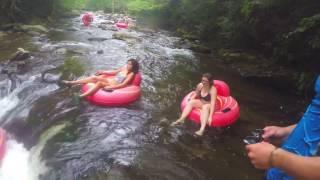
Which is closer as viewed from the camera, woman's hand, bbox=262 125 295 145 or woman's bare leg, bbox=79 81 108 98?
woman's hand, bbox=262 125 295 145

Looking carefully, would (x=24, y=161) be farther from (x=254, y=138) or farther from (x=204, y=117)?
(x=254, y=138)

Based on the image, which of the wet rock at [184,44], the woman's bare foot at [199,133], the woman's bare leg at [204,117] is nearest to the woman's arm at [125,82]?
the woman's bare leg at [204,117]

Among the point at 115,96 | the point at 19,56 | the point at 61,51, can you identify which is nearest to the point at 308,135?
the point at 115,96

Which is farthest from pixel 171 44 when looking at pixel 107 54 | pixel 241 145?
pixel 241 145

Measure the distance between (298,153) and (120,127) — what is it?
17.0ft

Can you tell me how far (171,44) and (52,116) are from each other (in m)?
10.1

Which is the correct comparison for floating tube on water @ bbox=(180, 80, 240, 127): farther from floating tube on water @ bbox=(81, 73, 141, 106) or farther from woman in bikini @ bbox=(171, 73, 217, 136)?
floating tube on water @ bbox=(81, 73, 141, 106)

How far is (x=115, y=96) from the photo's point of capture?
24.8ft

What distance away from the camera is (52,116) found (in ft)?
22.7

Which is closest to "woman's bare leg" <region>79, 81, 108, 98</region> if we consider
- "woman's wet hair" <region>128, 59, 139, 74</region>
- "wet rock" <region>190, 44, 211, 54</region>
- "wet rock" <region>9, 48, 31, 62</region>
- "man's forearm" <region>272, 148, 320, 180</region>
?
"woman's wet hair" <region>128, 59, 139, 74</region>

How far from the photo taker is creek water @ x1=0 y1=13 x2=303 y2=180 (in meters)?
5.33

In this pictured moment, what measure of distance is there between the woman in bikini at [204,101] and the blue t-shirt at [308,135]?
5.08 metres

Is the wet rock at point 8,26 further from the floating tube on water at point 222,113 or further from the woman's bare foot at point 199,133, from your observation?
the woman's bare foot at point 199,133

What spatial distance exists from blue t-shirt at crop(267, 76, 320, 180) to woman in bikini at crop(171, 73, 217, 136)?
5083 mm
